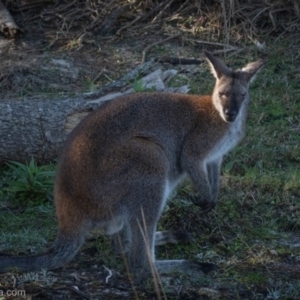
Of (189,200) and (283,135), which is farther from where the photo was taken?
(283,135)

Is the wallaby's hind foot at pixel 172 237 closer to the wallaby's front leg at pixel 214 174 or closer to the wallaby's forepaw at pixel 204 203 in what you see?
the wallaby's forepaw at pixel 204 203

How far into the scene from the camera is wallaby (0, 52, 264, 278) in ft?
15.5

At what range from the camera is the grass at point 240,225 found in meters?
4.79

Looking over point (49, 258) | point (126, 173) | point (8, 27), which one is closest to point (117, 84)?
point (126, 173)

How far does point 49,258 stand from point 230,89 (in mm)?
1768

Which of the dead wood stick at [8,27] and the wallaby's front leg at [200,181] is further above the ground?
the wallaby's front leg at [200,181]

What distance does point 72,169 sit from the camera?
188 inches

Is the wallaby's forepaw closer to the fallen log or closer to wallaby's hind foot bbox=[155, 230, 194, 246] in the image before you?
wallaby's hind foot bbox=[155, 230, 194, 246]

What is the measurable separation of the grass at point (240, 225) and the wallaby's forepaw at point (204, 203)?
0.71 ft

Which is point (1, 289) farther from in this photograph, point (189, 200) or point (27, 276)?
point (189, 200)

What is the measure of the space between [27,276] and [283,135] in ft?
12.5

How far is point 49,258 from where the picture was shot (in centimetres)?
465

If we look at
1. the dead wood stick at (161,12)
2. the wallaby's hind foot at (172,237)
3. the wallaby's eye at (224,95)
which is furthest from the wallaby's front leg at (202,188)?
the dead wood stick at (161,12)

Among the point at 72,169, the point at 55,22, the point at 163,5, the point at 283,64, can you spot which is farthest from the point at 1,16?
the point at 72,169
